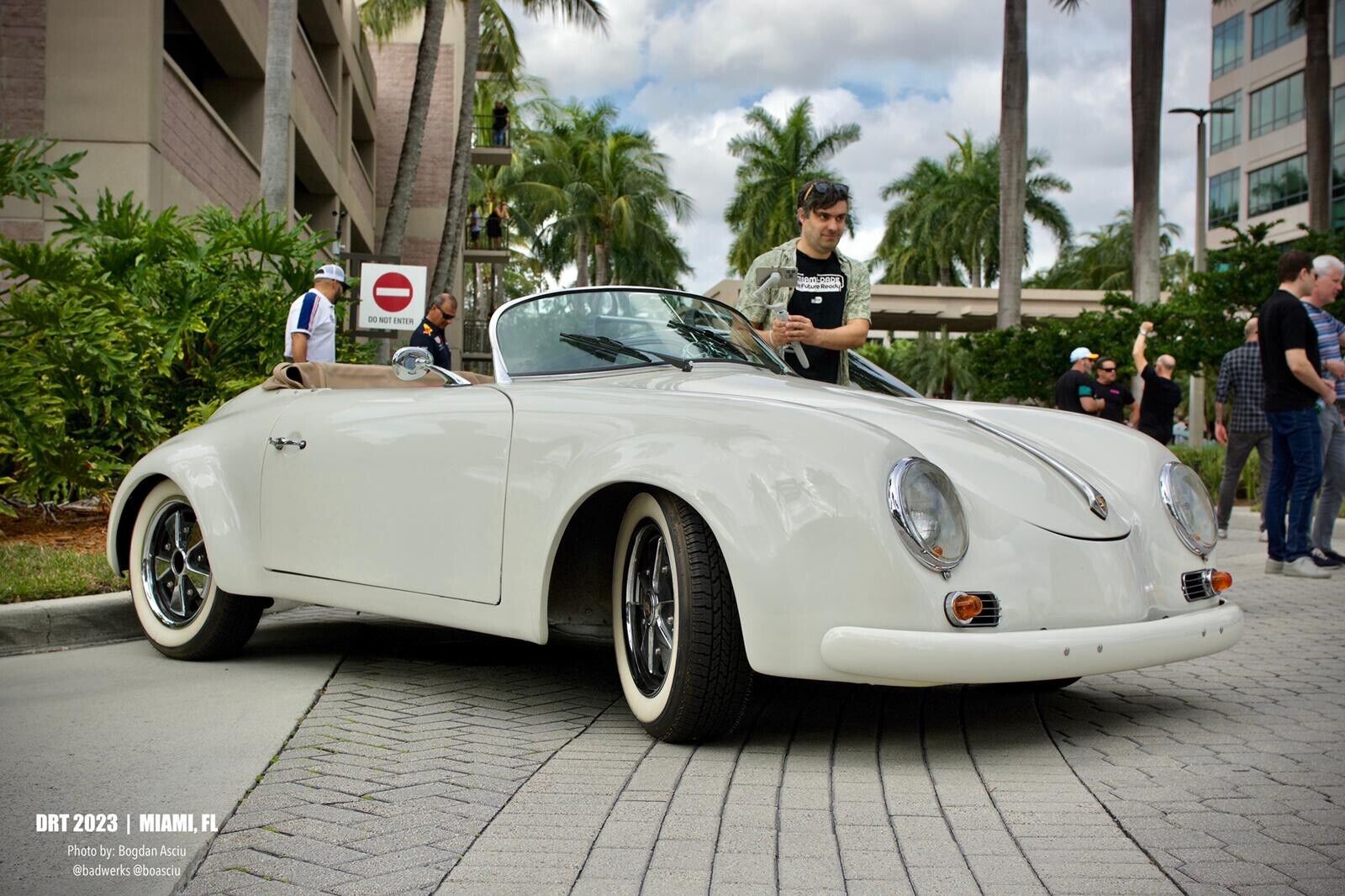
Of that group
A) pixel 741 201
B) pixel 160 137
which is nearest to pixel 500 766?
pixel 160 137

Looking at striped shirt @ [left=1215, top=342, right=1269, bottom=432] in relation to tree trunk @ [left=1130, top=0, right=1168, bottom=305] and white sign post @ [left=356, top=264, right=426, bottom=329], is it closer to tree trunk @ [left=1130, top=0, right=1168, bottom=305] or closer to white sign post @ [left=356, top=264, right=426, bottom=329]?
white sign post @ [left=356, top=264, right=426, bottom=329]

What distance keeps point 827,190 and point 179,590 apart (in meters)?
3.16

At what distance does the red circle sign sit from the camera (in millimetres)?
15797

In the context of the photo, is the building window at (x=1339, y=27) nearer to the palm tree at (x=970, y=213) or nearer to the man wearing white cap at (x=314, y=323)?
the palm tree at (x=970, y=213)

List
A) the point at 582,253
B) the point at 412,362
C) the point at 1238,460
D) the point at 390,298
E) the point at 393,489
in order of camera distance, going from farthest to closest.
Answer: the point at 582,253, the point at 390,298, the point at 1238,460, the point at 412,362, the point at 393,489

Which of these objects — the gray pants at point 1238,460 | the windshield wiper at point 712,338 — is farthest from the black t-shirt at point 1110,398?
the windshield wiper at point 712,338

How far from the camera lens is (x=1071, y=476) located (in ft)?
13.3

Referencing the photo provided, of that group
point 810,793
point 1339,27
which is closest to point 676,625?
point 810,793

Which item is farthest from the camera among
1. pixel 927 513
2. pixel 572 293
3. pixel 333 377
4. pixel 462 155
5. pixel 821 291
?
pixel 462 155

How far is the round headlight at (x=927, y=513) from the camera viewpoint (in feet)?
11.6

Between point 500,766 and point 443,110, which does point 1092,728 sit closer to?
point 500,766

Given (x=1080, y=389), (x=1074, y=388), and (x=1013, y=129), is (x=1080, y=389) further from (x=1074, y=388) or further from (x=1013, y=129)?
(x=1013, y=129)

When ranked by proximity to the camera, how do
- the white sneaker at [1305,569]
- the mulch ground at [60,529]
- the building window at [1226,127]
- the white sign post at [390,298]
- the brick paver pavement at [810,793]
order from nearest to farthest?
the brick paver pavement at [810,793]
the mulch ground at [60,529]
the white sneaker at [1305,569]
the white sign post at [390,298]
the building window at [1226,127]

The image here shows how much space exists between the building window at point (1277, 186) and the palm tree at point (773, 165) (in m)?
16.9
